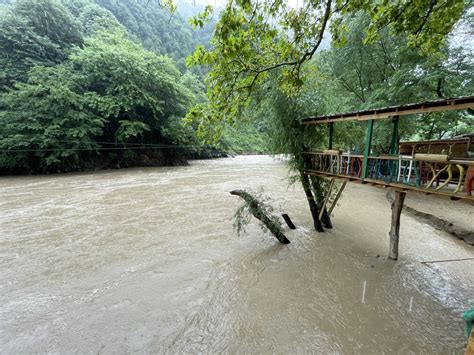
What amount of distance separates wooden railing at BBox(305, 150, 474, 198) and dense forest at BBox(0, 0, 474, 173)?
1.02 m

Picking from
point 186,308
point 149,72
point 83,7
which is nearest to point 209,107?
point 186,308

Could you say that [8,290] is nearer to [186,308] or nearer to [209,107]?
[186,308]

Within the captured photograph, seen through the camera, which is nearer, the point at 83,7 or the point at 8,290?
the point at 8,290

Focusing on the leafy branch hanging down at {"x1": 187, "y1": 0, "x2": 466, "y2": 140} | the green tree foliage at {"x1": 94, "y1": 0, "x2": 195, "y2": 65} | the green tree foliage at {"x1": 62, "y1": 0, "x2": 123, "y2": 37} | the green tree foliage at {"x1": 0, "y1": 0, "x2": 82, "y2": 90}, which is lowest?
the leafy branch hanging down at {"x1": 187, "y1": 0, "x2": 466, "y2": 140}

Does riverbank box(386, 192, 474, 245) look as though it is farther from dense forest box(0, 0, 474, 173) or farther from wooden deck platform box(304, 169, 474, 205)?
dense forest box(0, 0, 474, 173)

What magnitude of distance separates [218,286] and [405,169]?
3.91 metres

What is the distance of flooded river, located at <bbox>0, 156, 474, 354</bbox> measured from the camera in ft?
9.71

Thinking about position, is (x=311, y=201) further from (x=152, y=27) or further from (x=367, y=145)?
(x=152, y=27)

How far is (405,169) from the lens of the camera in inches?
153

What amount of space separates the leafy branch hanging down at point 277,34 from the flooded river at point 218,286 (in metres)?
2.84

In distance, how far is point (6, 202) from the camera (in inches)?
346

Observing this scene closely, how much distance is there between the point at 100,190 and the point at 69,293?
8519mm

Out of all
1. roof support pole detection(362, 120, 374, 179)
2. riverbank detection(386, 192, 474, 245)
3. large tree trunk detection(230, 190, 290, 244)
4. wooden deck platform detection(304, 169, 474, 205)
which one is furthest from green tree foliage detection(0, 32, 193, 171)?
riverbank detection(386, 192, 474, 245)

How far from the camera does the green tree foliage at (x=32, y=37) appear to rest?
14.8 metres
